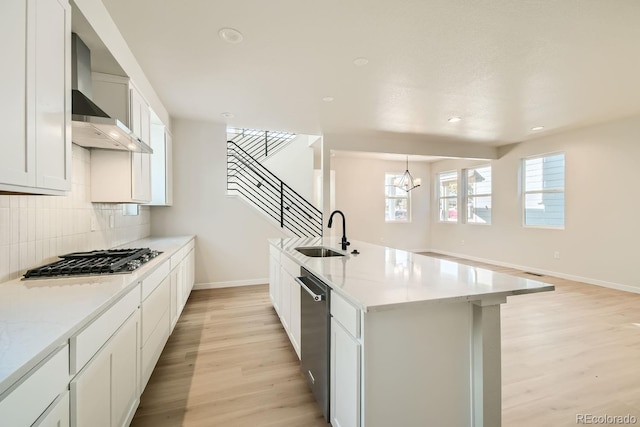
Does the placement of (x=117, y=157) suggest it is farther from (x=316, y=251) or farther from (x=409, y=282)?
(x=409, y=282)

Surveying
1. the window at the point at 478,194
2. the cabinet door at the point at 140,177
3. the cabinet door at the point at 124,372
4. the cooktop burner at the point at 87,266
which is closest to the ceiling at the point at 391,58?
the cabinet door at the point at 140,177

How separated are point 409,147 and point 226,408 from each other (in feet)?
17.7

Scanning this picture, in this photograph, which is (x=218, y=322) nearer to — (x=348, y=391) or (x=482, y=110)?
(x=348, y=391)

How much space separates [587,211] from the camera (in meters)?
4.77

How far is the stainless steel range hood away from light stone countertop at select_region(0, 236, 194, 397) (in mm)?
938

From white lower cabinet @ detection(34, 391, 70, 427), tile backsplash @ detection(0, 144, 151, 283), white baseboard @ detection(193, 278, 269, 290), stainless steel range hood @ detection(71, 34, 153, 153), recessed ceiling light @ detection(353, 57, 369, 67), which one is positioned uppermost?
recessed ceiling light @ detection(353, 57, 369, 67)

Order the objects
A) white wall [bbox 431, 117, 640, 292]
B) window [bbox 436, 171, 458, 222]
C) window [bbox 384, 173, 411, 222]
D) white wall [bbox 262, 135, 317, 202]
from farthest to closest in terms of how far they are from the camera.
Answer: window [bbox 384, 173, 411, 222], window [bbox 436, 171, 458, 222], white wall [bbox 262, 135, 317, 202], white wall [bbox 431, 117, 640, 292]

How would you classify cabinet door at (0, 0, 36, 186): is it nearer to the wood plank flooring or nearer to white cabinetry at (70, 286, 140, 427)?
white cabinetry at (70, 286, 140, 427)

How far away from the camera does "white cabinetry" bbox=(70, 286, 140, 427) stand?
100 cm

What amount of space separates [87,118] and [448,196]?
26.3ft

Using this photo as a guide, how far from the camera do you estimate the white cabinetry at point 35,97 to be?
3.43 feet

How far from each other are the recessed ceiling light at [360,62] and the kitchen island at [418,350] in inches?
86.9

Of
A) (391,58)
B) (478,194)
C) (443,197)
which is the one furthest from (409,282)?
(443,197)

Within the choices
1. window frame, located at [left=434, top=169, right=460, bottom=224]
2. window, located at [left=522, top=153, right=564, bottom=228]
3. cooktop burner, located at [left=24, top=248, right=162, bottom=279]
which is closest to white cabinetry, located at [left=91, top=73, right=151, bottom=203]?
cooktop burner, located at [left=24, top=248, right=162, bottom=279]
